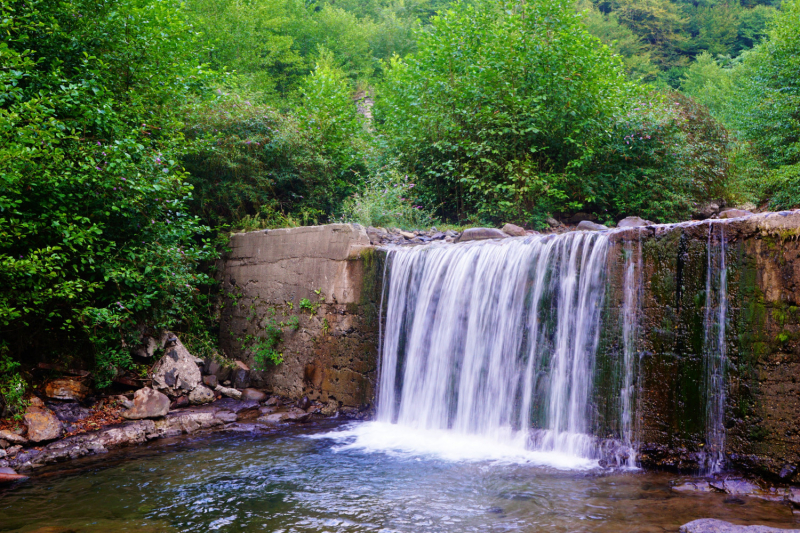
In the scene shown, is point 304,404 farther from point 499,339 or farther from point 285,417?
point 499,339

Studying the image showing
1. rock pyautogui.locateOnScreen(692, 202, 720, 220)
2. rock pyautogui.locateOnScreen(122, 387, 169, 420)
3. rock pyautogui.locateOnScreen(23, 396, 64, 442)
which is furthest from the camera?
rock pyautogui.locateOnScreen(692, 202, 720, 220)

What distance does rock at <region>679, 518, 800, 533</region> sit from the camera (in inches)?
146

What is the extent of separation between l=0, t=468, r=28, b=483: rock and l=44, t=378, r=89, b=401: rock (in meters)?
1.83

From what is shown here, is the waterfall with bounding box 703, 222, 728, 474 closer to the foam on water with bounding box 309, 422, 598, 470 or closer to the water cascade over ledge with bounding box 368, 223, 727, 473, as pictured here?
the water cascade over ledge with bounding box 368, 223, 727, 473

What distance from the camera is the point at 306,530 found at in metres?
4.33

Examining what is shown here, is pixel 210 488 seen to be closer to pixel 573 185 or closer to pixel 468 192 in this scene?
pixel 468 192

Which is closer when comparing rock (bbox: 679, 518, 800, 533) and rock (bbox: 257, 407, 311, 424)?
rock (bbox: 679, 518, 800, 533)

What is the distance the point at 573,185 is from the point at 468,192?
7.42ft

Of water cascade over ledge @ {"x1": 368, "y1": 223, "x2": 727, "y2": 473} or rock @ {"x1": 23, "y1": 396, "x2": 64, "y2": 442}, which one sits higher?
water cascade over ledge @ {"x1": 368, "y1": 223, "x2": 727, "y2": 473}

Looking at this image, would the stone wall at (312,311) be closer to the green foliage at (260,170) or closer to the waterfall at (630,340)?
the green foliage at (260,170)


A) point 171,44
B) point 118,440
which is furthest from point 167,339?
point 171,44

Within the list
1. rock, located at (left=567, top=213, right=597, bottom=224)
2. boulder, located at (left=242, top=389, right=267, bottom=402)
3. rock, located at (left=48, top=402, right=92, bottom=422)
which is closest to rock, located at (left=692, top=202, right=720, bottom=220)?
rock, located at (left=567, top=213, right=597, bottom=224)

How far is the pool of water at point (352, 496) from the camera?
4332 mm

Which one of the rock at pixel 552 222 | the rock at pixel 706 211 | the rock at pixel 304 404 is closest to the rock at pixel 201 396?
the rock at pixel 304 404
